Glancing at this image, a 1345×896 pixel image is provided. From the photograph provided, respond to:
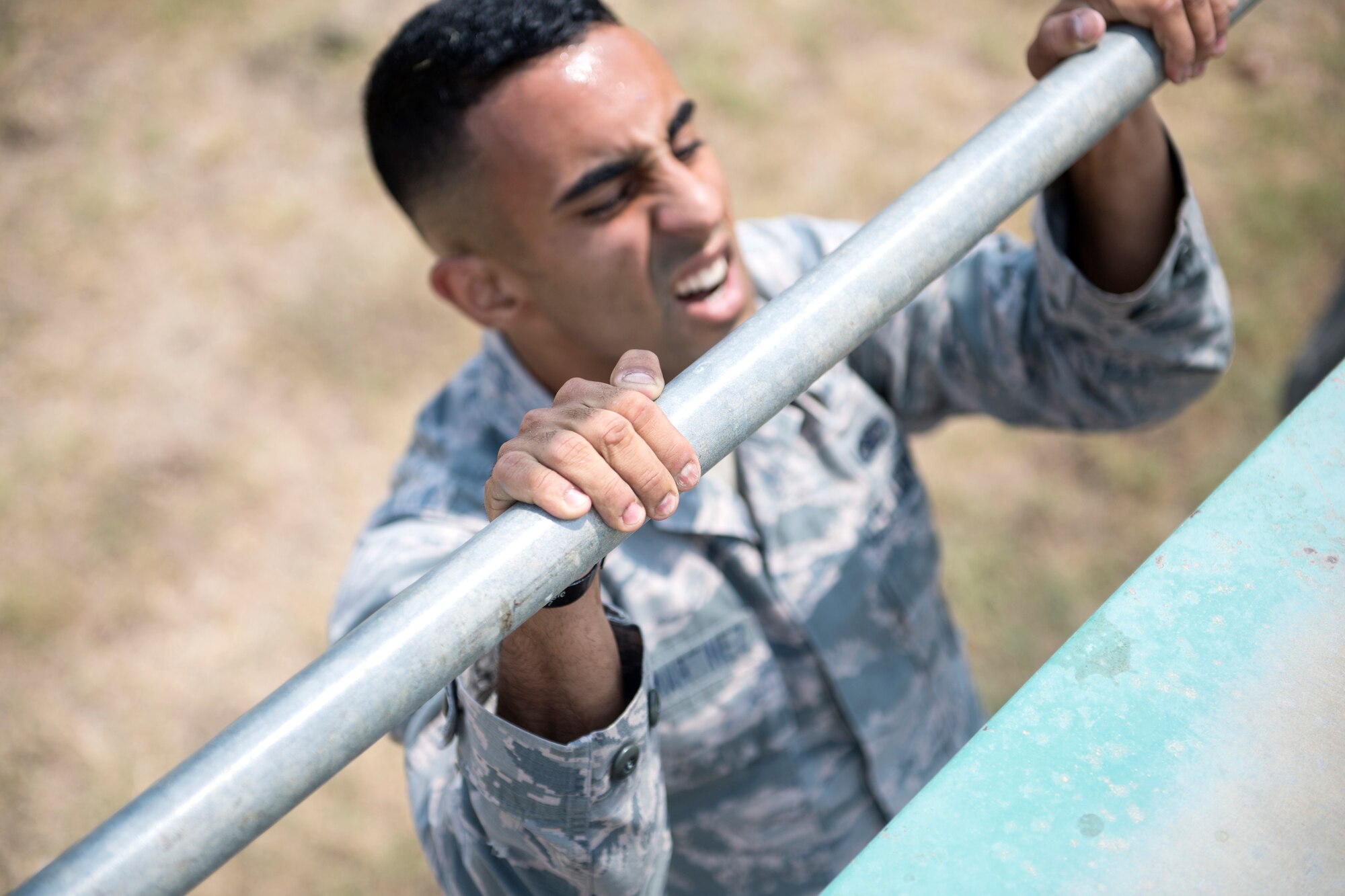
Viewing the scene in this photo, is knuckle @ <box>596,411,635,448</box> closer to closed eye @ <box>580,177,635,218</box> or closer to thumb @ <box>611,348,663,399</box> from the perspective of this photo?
thumb @ <box>611,348,663,399</box>

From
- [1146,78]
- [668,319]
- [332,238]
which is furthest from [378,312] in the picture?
[1146,78]

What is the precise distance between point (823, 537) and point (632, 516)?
3.00 ft

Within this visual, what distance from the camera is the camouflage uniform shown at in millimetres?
1545

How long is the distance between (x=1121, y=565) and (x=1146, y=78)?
7.94 feet

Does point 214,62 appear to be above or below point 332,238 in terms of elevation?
above

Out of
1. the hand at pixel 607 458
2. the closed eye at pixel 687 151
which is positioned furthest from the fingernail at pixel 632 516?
the closed eye at pixel 687 151

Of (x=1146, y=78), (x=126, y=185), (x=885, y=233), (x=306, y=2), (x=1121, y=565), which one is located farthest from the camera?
(x=306, y=2)

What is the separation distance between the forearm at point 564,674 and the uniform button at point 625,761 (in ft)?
0.13

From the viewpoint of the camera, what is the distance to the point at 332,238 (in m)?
4.07

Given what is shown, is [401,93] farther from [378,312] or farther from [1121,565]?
[1121,565]

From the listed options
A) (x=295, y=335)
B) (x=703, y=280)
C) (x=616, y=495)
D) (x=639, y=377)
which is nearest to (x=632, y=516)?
(x=616, y=495)

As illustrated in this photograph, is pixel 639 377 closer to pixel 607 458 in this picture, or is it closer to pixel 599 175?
pixel 607 458

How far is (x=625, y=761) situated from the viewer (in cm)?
110

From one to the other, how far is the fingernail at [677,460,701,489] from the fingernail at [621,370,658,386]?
11cm
